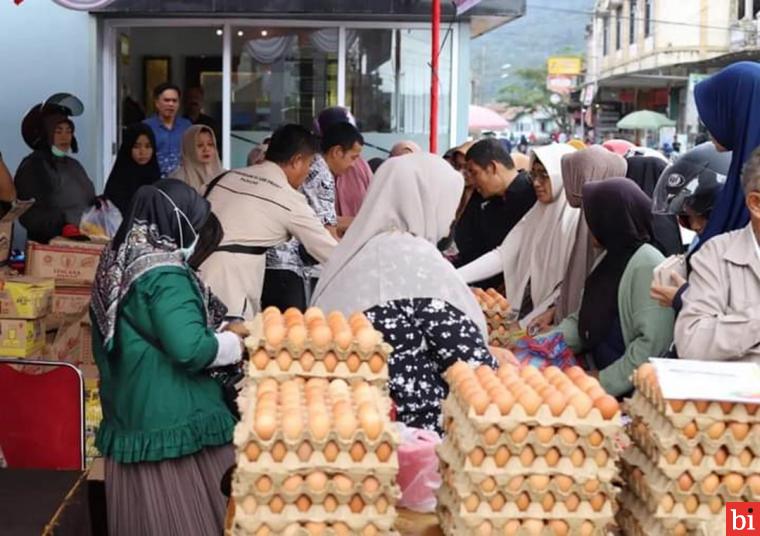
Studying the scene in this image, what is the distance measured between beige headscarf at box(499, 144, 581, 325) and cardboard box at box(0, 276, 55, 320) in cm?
237

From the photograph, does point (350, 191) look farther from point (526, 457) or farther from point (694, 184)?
point (526, 457)

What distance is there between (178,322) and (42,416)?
1.17m

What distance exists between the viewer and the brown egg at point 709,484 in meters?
2.58

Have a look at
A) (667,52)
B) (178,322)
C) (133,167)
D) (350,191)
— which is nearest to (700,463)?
(178,322)

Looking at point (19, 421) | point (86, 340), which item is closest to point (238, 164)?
point (86, 340)

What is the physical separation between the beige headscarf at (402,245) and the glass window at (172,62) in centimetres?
760

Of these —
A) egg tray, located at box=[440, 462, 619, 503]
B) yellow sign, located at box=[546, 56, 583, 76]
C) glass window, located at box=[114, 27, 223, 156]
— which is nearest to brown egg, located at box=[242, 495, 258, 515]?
egg tray, located at box=[440, 462, 619, 503]

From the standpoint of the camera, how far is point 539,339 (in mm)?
4543

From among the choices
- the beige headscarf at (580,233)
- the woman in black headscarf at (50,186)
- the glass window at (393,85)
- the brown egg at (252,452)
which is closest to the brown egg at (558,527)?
the brown egg at (252,452)

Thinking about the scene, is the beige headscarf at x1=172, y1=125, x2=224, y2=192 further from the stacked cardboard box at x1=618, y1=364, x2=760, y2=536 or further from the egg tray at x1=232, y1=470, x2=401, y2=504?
the stacked cardboard box at x1=618, y1=364, x2=760, y2=536

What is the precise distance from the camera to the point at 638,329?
4.04 m

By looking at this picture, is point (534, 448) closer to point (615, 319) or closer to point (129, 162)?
point (615, 319)

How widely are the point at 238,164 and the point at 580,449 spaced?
8.99 m

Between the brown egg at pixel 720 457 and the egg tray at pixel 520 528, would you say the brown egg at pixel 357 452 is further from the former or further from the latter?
the brown egg at pixel 720 457
